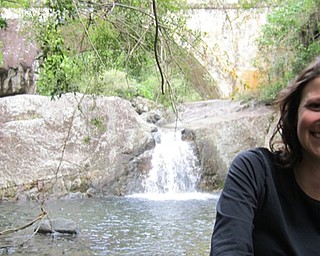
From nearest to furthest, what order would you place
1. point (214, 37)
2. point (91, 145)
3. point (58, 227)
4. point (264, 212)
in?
point (264, 212), point (58, 227), point (91, 145), point (214, 37)

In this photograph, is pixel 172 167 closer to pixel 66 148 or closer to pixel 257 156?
pixel 66 148

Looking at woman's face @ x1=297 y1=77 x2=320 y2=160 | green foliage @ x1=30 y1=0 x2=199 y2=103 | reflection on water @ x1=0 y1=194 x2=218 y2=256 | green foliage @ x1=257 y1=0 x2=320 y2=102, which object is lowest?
reflection on water @ x1=0 y1=194 x2=218 y2=256

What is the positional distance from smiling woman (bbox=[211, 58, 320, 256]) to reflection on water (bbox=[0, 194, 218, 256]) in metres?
5.05

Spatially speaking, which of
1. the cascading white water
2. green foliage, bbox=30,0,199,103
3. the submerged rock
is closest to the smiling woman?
green foliage, bbox=30,0,199,103

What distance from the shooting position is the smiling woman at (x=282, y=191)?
1146 millimetres

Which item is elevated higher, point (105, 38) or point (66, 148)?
point (105, 38)

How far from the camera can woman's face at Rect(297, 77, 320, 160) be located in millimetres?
→ 1246

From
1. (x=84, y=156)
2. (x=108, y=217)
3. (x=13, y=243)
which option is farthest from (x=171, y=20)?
(x=84, y=156)

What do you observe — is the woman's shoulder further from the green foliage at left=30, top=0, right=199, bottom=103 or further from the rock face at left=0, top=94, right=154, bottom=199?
the rock face at left=0, top=94, right=154, bottom=199

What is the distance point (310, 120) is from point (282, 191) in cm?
19

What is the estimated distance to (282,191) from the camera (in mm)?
1265

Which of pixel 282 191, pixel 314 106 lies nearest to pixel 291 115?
pixel 314 106

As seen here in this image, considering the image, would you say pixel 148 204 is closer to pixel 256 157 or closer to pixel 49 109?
pixel 49 109

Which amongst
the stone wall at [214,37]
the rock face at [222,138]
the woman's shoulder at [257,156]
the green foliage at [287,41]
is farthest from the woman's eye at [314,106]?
the rock face at [222,138]
